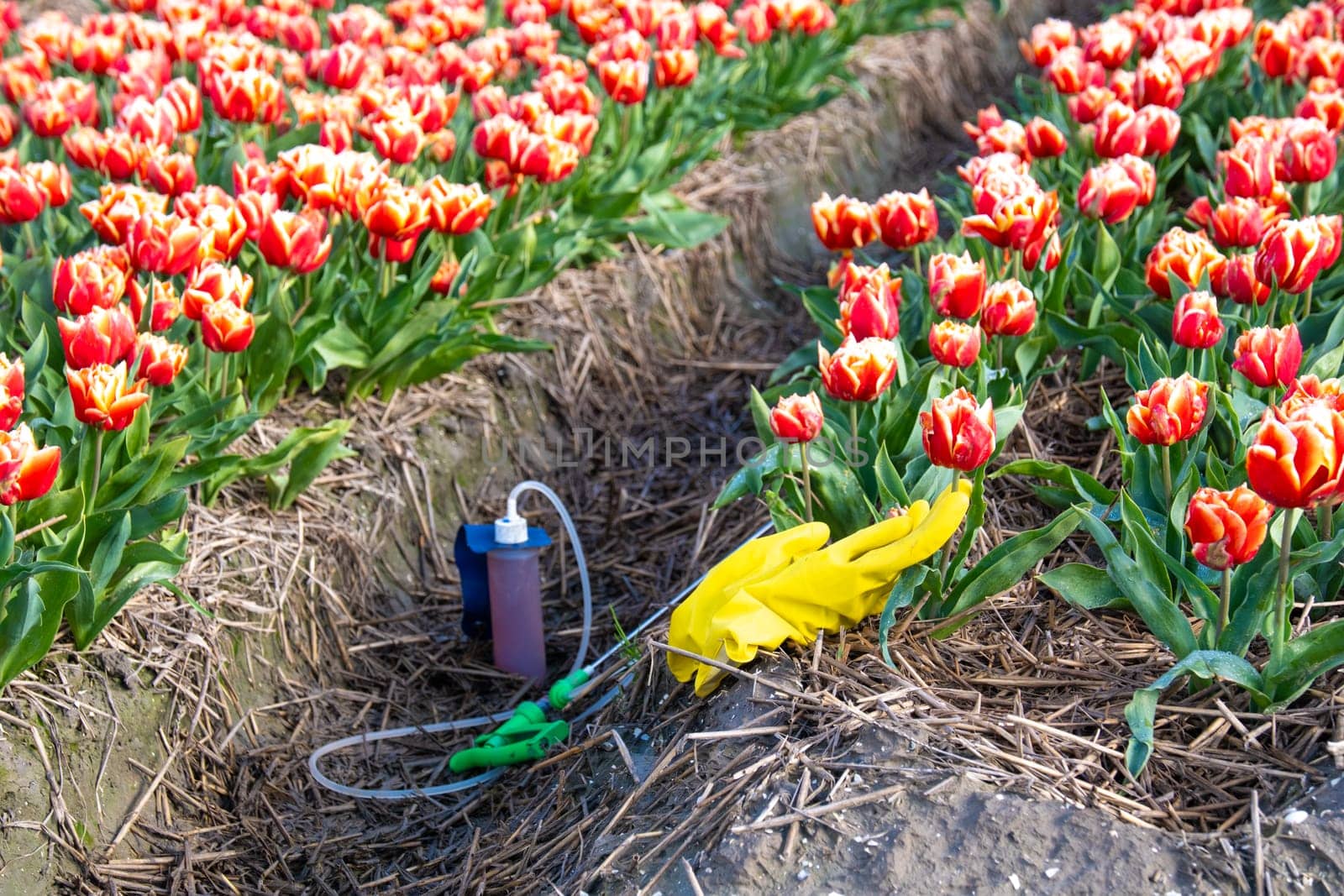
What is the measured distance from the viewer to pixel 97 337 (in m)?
2.21

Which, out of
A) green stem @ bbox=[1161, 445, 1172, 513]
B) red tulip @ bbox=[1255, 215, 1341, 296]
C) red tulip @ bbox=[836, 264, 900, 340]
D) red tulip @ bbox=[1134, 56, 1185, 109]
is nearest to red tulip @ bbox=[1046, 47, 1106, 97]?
red tulip @ bbox=[1134, 56, 1185, 109]

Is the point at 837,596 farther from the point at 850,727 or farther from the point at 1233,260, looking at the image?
the point at 1233,260

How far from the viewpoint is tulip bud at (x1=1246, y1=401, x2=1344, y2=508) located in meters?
1.60

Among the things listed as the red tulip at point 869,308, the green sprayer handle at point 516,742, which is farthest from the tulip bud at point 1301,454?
the green sprayer handle at point 516,742

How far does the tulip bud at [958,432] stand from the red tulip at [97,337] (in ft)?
4.49

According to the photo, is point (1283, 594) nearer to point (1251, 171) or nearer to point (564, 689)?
point (1251, 171)

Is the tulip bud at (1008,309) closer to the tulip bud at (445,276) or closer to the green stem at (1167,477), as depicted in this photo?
the green stem at (1167,477)

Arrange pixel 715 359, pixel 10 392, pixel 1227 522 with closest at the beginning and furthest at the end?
pixel 1227 522 → pixel 10 392 → pixel 715 359

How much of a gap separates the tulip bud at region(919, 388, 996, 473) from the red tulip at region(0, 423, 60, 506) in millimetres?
1329

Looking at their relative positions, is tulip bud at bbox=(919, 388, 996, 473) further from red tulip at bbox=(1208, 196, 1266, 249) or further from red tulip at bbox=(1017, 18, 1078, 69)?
red tulip at bbox=(1017, 18, 1078, 69)

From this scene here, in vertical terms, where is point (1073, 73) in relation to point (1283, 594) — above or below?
above

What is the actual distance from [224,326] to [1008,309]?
146cm

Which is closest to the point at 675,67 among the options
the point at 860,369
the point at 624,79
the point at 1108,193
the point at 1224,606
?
the point at 624,79

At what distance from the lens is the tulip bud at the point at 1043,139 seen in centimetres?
308
